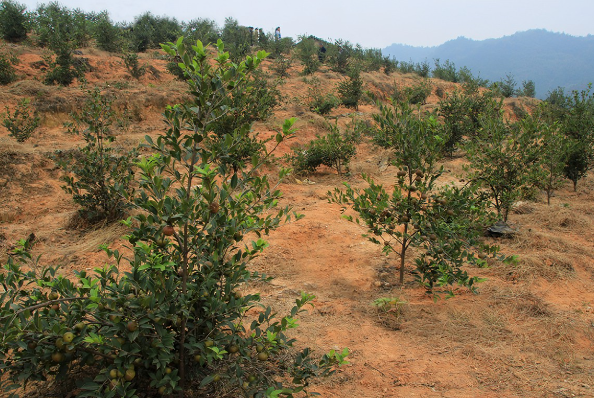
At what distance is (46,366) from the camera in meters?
1.82

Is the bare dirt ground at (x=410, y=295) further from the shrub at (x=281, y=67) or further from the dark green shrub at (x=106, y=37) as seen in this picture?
the shrub at (x=281, y=67)

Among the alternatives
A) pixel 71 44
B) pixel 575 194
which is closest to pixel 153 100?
pixel 71 44

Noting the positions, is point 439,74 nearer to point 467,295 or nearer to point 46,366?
point 467,295

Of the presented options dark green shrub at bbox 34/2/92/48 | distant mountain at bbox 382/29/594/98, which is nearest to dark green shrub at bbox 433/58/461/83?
dark green shrub at bbox 34/2/92/48

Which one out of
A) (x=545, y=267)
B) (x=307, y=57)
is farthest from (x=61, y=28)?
(x=545, y=267)

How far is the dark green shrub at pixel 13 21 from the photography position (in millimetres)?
16312

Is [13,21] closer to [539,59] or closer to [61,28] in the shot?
[61,28]

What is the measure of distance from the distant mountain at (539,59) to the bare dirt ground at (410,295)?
121m

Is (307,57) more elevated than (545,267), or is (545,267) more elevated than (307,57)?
(307,57)

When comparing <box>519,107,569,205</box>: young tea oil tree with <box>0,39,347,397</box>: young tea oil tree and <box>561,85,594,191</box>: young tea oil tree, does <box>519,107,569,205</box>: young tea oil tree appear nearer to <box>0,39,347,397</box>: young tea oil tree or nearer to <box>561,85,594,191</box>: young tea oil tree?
<box>561,85,594,191</box>: young tea oil tree

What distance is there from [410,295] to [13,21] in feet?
68.7

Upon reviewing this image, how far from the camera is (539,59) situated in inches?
5906

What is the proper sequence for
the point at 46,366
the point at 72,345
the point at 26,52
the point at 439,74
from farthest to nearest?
the point at 439,74, the point at 26,52, the point at 46,366, the point at 72,345

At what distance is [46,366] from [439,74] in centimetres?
3282
